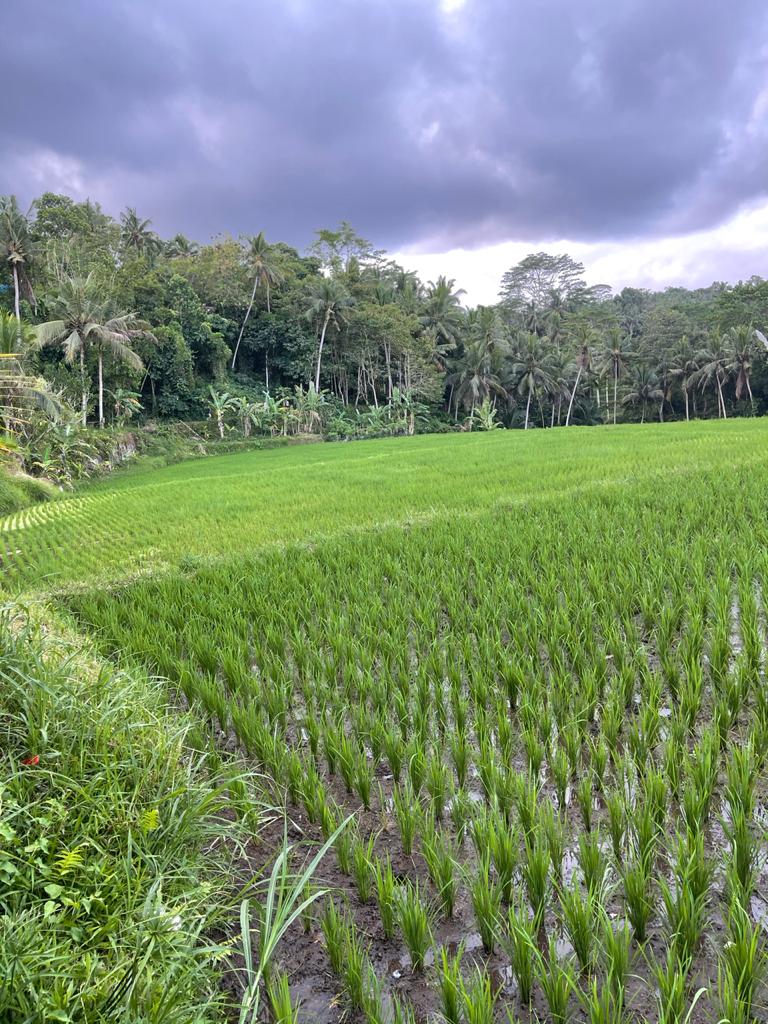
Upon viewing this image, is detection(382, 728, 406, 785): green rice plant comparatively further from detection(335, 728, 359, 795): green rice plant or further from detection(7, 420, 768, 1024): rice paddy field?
detection(335, 728, 359, 795): green rice plant

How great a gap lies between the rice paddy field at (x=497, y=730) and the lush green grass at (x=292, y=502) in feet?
0.42

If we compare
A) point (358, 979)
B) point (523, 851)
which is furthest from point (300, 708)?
point (358, 979)

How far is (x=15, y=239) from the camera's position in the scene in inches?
883

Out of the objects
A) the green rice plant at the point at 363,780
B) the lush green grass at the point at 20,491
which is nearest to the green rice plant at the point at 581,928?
the green rice plant at the point at 363,780

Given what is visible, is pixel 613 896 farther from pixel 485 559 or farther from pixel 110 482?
pixel 110 482

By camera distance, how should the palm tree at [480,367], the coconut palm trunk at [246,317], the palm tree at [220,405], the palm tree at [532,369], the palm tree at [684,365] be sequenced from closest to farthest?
the palm tree at [220,405] < the coconut palm trunk at [246,317] < the palm tree at [684,365] < the palm tree at [480,367] < the palm tree at [532,369]

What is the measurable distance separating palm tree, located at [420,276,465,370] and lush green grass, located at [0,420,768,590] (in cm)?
2727

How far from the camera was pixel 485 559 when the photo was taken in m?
5.17

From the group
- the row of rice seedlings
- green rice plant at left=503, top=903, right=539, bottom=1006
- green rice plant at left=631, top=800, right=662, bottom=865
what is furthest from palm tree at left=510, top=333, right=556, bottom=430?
green rice plant at left=503, top=903, right=539, bottom=1006

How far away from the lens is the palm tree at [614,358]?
131 ft

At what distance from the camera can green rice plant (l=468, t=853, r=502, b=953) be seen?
1.57 m

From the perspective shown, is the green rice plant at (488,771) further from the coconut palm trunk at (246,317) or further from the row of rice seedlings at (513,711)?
the coconut palm trunk at (246,317)

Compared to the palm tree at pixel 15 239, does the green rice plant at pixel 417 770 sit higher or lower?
lower

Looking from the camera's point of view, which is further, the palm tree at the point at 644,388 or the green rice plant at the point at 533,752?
the palm tree at the point at 644,388
